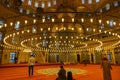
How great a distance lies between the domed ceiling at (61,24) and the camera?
2422 cm

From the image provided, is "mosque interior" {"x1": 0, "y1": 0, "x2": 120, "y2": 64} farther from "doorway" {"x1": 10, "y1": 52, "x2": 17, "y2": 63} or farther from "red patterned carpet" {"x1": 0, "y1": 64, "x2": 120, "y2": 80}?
"red patterned carpet" {"x1": 0, "y1": 64, "x2": 120, "y2": 80}

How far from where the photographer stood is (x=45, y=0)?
104ft

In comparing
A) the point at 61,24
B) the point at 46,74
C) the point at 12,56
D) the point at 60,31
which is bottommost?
the point at 46,74

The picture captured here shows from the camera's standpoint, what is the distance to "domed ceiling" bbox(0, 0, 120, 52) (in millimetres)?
24219

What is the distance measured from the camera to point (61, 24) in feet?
90.0

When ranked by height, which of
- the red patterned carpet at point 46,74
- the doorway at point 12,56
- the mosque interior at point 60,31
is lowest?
the red patterned carpet at point 46,74

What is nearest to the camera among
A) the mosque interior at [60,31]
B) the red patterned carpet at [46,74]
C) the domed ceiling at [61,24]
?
the red patterned carpet at [46,74]

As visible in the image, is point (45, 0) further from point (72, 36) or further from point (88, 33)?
point (88, 33)

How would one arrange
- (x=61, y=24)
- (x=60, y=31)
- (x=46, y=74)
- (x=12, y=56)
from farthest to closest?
1. (x=60, y=31)
2. (x=61, y=24)
3. (x=12, y=56)
4. (x=46, y=74)

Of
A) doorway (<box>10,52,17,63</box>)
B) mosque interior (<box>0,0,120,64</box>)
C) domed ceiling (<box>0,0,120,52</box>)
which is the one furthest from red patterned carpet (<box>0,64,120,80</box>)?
doorway (<box>10,52,17,63</box>)

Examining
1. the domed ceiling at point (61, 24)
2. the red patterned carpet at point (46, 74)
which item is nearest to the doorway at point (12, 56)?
the domed ceiling at point (61, 24)

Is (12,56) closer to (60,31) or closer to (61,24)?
(60,31)

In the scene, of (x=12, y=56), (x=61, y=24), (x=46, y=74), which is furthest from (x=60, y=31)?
(x=46, y=74)

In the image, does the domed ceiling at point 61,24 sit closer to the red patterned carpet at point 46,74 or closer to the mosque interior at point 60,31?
the mosque interior at point 60,31
